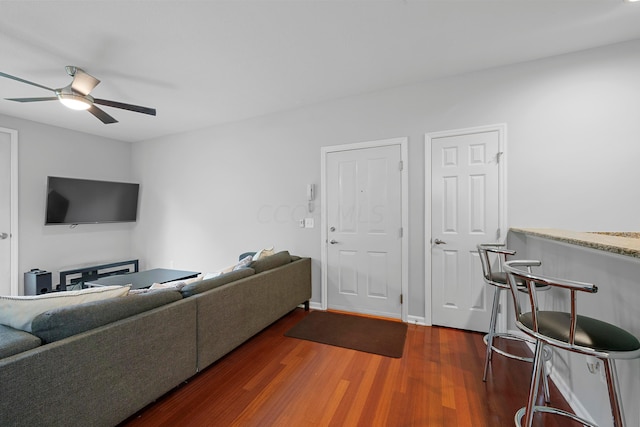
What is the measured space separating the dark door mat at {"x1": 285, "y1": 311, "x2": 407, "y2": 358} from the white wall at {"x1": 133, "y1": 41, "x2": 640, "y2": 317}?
0.41 metres

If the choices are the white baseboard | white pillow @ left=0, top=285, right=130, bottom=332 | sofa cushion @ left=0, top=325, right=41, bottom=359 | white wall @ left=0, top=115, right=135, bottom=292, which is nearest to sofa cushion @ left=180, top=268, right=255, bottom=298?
white pillow @ left=0, top=285, right=130, bottom=332

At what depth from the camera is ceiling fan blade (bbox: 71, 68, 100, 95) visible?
2.29 meters

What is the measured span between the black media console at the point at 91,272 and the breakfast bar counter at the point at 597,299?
537cm

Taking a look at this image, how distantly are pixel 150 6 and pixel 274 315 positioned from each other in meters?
2.77

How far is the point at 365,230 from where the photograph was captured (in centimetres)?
322

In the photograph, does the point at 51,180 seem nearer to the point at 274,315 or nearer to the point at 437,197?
the point at 274,315

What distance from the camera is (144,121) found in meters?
4.05

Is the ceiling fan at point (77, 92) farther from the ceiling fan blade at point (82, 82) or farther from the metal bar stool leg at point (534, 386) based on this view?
the metal bar stool leg at point (534, 386)

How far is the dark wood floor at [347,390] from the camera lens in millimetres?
1623

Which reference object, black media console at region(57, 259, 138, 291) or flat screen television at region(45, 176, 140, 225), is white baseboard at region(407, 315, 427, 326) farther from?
flat screen television at region(45, 176, 140, 225)

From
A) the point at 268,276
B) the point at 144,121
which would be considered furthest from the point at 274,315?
the point at 144,121

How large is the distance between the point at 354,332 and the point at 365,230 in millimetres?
1148

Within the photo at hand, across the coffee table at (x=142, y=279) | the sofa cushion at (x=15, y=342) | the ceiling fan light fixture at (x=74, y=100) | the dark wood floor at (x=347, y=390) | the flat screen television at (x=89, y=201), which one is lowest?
the dark wood floor at (x=347, y=390)

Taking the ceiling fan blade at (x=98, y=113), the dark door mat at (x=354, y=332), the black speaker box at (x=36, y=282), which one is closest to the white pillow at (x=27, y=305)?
Answer: the dark door mat at (x=354, y=332)
